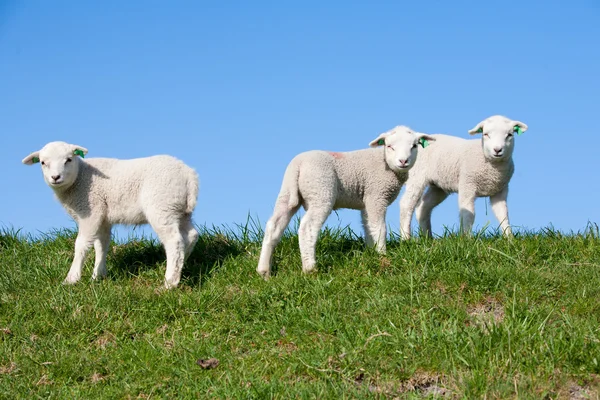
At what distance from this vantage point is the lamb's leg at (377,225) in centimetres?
848

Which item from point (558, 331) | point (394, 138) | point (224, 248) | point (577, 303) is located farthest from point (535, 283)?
point (224, 248)

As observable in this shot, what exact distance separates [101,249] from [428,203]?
479 centimetres

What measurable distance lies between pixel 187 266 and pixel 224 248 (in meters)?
0.58

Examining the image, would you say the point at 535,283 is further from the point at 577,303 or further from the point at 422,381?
the point at 422,381

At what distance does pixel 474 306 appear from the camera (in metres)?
6.96

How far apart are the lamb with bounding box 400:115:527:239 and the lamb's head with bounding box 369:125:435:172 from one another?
1.16 metres

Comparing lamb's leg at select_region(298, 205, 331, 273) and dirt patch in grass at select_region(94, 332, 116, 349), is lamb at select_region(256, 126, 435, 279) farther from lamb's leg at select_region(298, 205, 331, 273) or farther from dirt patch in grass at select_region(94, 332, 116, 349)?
dirt patch in grass at select_region(94, 332, 116, 349)

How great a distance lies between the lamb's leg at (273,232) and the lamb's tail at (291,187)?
6 cm

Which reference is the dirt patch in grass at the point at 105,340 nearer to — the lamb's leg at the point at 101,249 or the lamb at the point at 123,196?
the lamb at the point at 123,196

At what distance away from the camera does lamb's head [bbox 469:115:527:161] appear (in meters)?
9.43

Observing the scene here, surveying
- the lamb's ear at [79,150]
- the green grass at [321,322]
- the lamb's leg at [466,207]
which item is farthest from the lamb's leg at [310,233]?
the lamb's ear at [79,150]

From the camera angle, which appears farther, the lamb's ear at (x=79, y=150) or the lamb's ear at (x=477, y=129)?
the lamb's ear at (x=477, y=129)

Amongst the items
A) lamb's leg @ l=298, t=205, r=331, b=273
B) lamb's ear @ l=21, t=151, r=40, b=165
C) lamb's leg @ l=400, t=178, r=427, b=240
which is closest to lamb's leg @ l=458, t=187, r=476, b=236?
lamb's leg @ l=400, t=178, r=427, b=240

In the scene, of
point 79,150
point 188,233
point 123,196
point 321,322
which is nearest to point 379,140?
point 188,233
